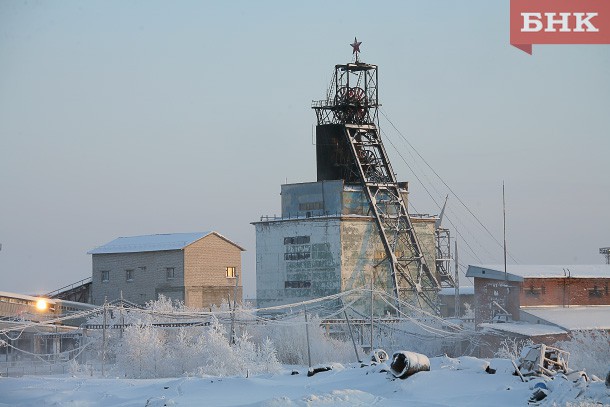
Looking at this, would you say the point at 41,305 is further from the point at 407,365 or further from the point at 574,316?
the point at 407,365

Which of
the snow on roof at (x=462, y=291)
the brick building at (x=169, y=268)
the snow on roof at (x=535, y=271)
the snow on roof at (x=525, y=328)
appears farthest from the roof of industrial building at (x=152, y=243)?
the snow on roof at (x=525, y=328)

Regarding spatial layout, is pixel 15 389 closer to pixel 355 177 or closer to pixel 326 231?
pixel 326 231

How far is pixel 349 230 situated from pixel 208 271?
11.6 meters

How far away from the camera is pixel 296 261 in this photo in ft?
214

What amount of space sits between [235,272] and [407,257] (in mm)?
13150

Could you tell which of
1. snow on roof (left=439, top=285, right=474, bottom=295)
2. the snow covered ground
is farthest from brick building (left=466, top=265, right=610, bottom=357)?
snow on roof (left=439, top=285, right=474, bottom=295)

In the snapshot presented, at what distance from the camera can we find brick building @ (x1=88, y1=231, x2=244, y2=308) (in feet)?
225

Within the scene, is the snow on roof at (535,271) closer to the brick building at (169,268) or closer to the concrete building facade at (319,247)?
the concrete building facade at (319,247)

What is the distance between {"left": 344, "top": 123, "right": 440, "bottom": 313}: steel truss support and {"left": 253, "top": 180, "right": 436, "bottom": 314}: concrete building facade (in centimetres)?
81

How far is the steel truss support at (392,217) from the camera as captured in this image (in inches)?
2613

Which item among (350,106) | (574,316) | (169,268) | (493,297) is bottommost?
(574,316)

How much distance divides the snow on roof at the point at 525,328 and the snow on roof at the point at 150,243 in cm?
2522

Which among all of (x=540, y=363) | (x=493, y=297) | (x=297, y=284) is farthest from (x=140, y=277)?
(x=540, y=363)

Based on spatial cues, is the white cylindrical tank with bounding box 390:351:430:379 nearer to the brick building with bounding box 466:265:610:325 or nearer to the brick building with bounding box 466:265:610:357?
the brick building with bounding box 466:265:610:357
